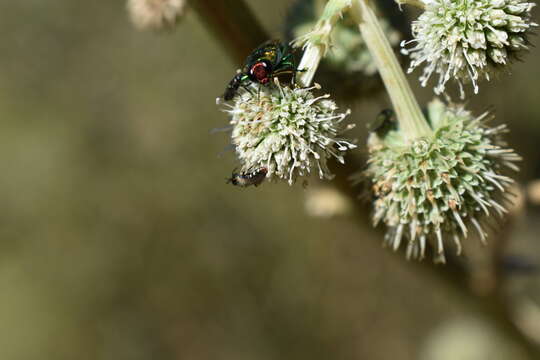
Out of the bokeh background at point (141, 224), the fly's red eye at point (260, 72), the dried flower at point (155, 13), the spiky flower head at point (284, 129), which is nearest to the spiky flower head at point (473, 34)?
the spiky flower head at point (284, 129)

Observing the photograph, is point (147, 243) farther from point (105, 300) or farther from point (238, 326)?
point (238, 326)

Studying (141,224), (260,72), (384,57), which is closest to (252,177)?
(260,72)

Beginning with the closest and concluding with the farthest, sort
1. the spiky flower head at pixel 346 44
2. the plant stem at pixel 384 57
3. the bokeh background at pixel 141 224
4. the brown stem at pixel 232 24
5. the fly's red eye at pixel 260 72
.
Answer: the fly's red eye at pixel 260 72, the plant stem at pixel 384 57, the brown stem at pixel 232 24, the spiky flower head at pixel 346 44, the bokeh background at pixel 141 224

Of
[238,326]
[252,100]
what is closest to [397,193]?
[252,100]

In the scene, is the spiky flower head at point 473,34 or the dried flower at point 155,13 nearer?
the spiky flower head at point 473,34

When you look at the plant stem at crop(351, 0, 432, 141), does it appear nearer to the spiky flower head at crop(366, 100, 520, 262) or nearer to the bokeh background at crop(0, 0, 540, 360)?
the spiky flower head at crop(366, 100, 520, 262)

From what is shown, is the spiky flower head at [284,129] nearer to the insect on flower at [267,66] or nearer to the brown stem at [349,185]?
the insect on flower at [267,66]

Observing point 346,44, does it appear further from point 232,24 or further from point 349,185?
point 349,185

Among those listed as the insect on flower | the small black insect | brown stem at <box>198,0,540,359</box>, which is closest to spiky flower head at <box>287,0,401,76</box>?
brown stem at <box>198,0,540,359</box>
